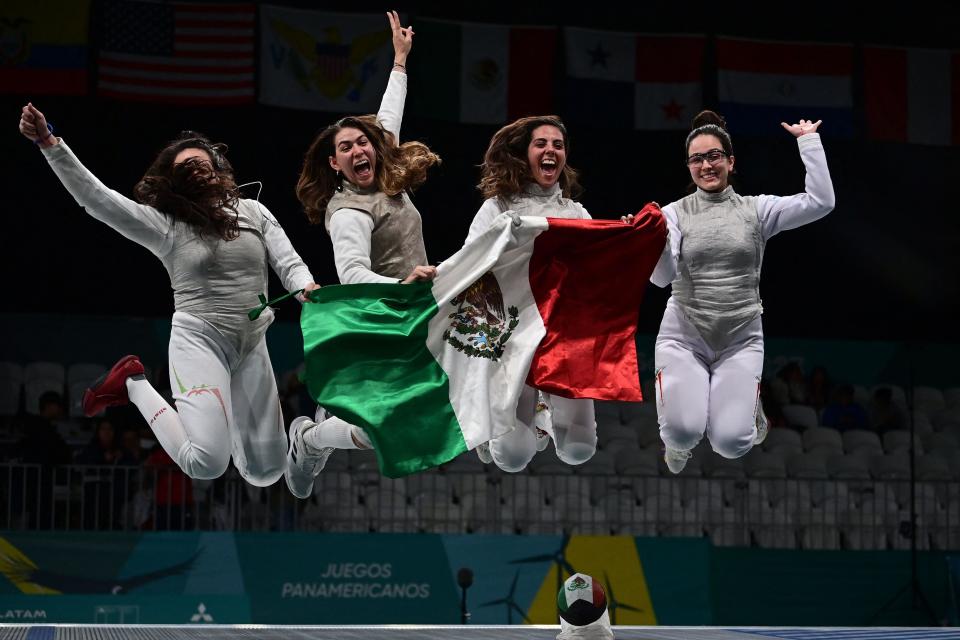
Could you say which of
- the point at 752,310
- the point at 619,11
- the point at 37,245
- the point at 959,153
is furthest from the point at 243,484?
the point at 959,153

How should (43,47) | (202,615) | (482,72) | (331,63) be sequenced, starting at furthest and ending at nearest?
(482,72) < (331,63) < (43,47) < (202,615)

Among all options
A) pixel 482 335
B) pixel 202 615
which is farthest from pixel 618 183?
pixel 482 335

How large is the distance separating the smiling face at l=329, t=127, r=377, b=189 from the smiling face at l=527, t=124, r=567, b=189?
685mm

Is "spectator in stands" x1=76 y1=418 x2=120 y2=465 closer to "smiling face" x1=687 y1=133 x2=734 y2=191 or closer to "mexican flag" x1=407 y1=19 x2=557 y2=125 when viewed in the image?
"mexican flag" x1=407 y1=19 x2=557 y2=125

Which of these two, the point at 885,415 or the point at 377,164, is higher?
the point at 377,164

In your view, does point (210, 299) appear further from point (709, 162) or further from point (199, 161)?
point (709, 162)

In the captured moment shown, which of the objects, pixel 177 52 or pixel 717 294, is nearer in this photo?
pixel 717 294

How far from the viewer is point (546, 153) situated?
551 cm

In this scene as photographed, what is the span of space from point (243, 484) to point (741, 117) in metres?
5.44

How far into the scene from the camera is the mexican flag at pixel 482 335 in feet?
16.9

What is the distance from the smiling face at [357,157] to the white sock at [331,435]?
102 centimetres

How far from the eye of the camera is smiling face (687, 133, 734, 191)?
558 cm

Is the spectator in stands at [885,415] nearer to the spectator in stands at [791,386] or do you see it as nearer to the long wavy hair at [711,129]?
the spectator in stands at [791,386]

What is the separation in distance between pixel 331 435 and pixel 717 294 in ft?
5.76
